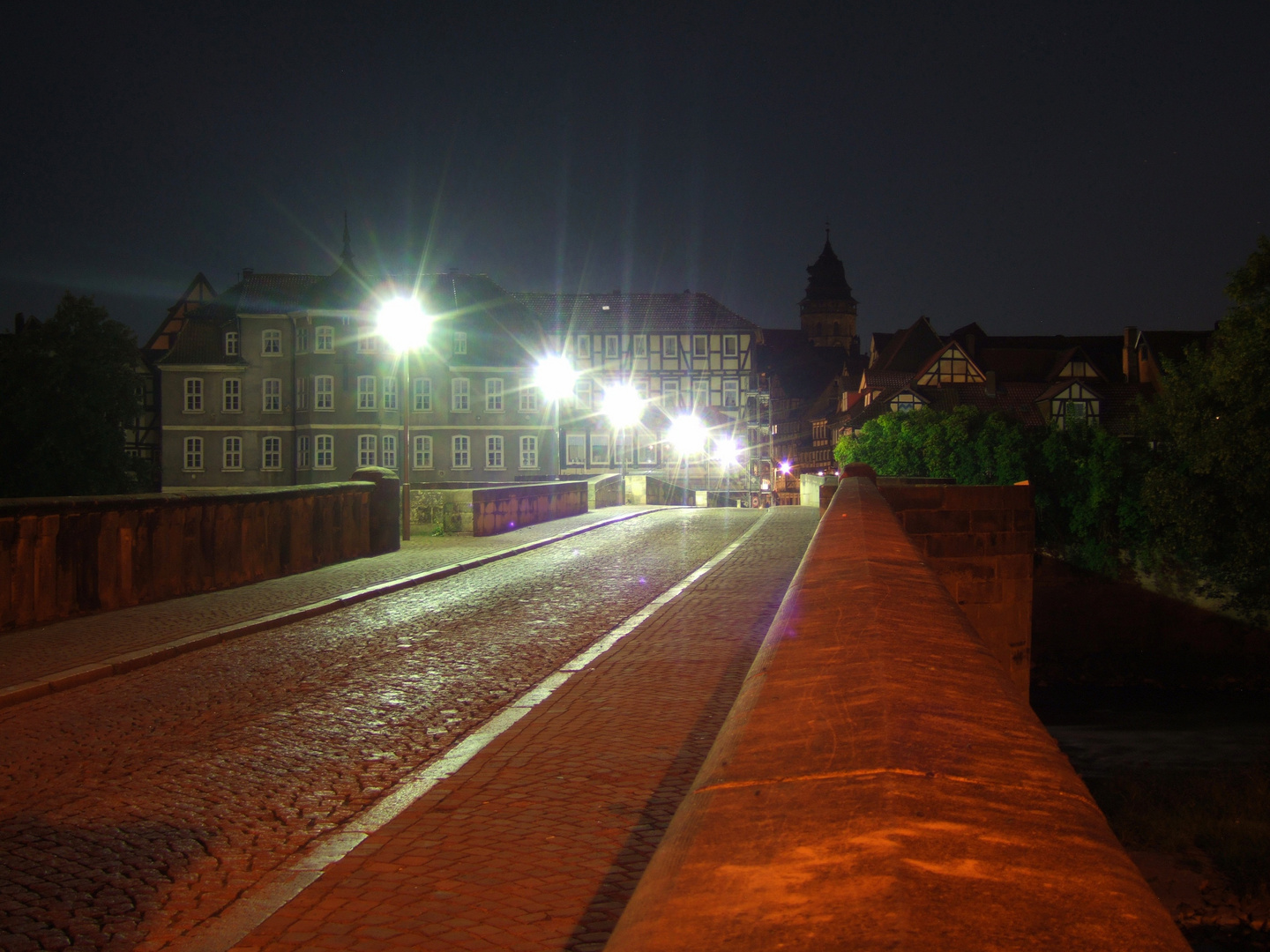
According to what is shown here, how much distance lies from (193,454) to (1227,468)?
49.1m

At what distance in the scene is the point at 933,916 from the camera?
114 centimetres

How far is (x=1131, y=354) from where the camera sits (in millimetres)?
76312

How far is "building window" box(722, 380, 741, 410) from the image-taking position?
7725 cm

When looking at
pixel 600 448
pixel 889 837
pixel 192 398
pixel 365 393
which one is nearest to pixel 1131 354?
pixel 600 448

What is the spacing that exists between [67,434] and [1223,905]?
57.1 metres

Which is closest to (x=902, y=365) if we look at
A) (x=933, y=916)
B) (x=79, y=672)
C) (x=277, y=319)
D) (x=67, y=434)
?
(x=277, y=319)

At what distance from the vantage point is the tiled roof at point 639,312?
78.8 meters

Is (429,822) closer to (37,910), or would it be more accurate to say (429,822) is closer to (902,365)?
(37,910)

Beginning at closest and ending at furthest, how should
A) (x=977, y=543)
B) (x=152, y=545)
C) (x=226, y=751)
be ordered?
(x=226, y=751) → (x=977, y=543) → (x=152, y=545)

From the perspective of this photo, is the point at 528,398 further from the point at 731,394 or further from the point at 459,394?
the point at 731,394

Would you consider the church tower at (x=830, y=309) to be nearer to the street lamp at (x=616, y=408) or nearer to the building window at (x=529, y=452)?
the street lamp at (x=616, y=408)

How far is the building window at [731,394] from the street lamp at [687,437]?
A: 5.53 m

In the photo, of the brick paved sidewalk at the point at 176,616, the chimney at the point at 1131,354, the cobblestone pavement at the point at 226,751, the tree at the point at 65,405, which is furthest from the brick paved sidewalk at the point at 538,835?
the chimney at the point at 1131,354

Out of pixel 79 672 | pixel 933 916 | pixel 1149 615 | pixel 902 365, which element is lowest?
pixel 1149 615
